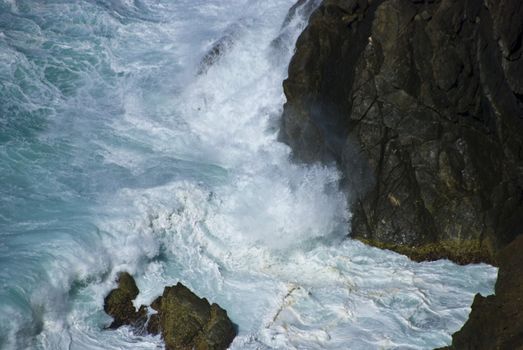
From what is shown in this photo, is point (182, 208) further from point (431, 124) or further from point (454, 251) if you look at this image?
point (454, 251)

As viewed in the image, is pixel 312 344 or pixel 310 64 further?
pixel 310 64

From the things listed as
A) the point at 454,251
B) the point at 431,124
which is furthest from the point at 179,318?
the point at 431,124

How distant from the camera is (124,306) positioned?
33.7 feet

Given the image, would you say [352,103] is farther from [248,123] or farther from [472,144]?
[248,123]

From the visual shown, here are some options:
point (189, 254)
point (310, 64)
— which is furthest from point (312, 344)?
point (310, 64)

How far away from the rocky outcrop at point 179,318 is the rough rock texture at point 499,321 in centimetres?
346

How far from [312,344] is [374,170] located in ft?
12.7

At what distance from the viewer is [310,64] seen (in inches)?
495

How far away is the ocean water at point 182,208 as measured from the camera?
32.9 feet

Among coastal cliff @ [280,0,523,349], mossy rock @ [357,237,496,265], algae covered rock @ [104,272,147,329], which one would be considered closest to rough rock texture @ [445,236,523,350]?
mossy rock @ [357,237,496,265]

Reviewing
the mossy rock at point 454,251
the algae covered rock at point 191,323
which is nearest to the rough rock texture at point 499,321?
the mossy rock at point 454,251

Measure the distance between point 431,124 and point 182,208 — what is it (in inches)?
202

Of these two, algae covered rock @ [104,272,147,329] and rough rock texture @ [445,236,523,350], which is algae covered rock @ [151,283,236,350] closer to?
algae covered rock @ [104,272,147,329]

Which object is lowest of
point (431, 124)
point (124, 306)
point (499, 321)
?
point (124, 306)
